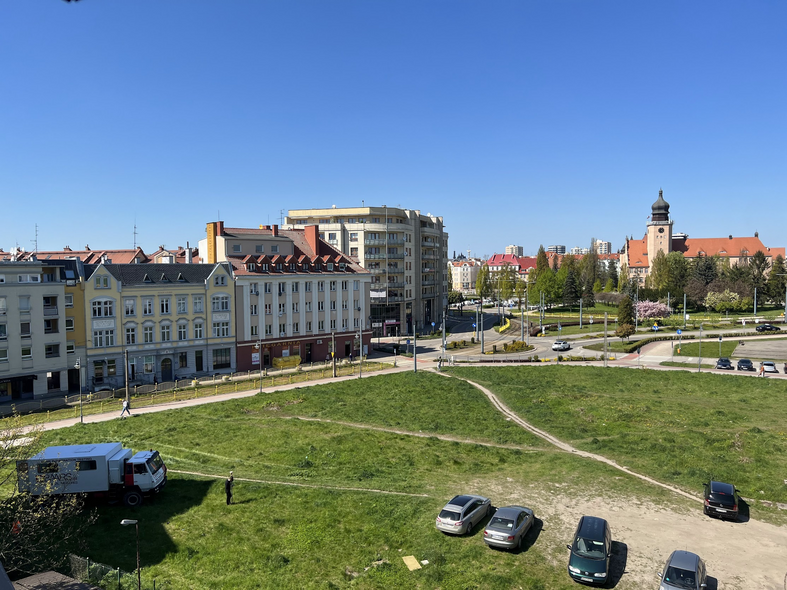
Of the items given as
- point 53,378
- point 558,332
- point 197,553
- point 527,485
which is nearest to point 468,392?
point 527,485

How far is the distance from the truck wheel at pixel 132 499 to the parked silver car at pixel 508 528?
15202 millimetres

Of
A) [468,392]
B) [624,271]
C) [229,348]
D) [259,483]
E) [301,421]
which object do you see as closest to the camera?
[259,483]

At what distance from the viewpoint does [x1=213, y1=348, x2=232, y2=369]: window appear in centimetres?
6544

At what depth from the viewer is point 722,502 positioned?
78.5ft

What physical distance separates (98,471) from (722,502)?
2661 centimetres

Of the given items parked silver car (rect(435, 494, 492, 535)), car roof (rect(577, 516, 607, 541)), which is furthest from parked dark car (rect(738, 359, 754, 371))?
parked silver car (rect(435, 494, 492, 535))

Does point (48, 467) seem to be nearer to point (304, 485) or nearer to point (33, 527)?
point (33, 527)


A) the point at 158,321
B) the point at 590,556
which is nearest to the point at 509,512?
the point at 590,556

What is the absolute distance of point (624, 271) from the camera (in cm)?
18150

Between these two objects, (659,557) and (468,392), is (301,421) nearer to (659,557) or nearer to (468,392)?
(468,392)

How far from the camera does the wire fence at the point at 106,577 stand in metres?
18.2

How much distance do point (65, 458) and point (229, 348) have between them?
42249 millimetres

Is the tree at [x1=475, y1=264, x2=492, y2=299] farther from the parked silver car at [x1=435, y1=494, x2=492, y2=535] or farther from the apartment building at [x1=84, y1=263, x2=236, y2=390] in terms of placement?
the parked silver car at [x1=435, y1=494, x2=492, y2=535]

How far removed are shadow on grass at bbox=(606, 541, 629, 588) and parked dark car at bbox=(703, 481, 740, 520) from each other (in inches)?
209
